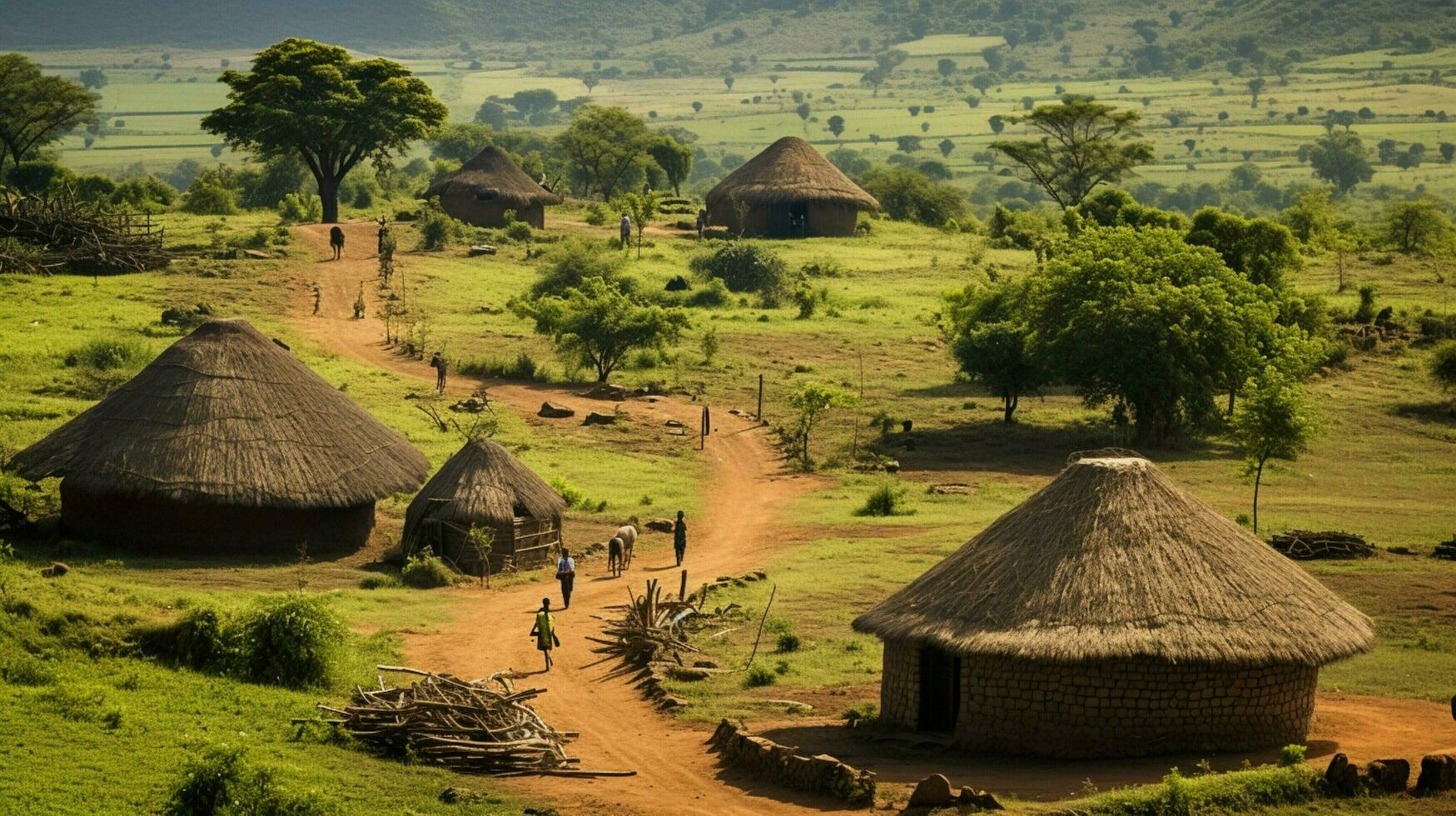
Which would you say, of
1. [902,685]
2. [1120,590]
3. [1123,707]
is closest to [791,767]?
[902,685]

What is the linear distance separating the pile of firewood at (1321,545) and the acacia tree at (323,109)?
39.6 meters

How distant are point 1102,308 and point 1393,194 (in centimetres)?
11097

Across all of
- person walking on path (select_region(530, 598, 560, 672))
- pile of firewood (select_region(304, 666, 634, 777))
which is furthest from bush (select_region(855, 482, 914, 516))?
pile of firewood (select_region(304, 666, 634, 777))

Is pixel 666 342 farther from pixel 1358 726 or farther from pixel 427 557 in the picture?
pixel 1358 726

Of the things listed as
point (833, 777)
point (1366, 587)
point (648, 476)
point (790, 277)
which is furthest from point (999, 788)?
point (790, 277)

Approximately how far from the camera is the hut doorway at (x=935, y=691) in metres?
22.7

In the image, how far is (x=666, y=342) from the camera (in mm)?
51000

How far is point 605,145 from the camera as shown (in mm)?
95500

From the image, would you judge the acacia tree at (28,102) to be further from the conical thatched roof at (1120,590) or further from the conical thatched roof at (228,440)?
the conical thatched roof at (1120,590)

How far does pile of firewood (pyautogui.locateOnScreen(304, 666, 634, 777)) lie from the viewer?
22109 millimetres

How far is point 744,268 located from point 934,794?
140ft

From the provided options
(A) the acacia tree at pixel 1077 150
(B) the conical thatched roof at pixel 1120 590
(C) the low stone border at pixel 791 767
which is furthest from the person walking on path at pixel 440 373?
(A) the acacia tree at pixel 1077 150

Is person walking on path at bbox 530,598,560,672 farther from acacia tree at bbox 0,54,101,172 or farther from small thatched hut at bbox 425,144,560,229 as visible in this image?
acacia tree at bbox 0,54,101,172

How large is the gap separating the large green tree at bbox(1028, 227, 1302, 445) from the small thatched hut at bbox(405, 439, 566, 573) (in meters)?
14.4
